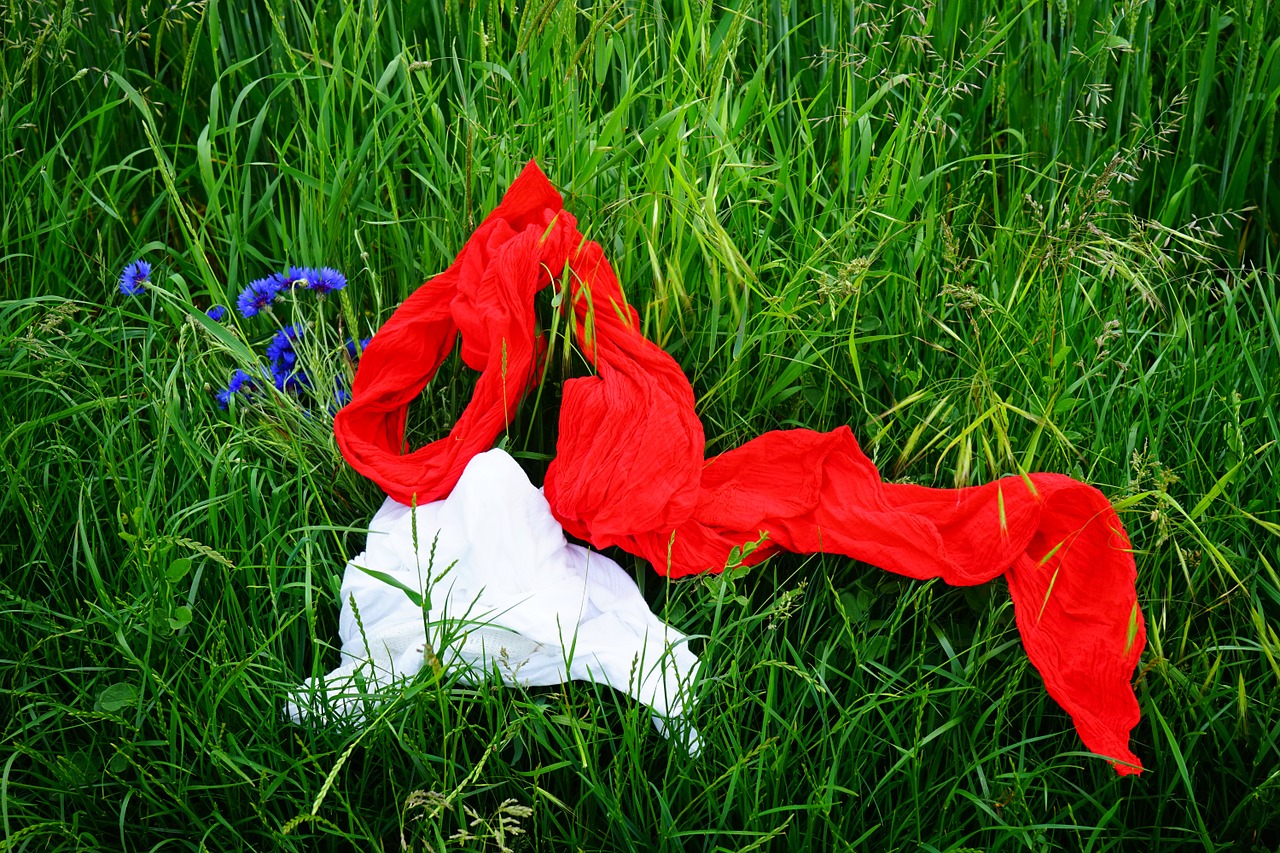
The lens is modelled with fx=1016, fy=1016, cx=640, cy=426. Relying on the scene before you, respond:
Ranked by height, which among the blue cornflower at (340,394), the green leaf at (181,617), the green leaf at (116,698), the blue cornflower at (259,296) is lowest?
the green leaf at (116,698)

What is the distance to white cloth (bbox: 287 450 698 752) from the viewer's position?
4.93 ft

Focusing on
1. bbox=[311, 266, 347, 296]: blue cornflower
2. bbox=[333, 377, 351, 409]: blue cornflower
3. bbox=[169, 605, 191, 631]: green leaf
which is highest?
bbox=[311, 266, 347, 296]: blue cornflower

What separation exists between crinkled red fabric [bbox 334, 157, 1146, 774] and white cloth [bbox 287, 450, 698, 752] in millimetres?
69

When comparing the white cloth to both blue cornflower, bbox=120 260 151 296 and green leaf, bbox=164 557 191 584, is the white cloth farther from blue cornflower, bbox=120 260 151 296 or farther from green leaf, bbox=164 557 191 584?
blue cornflower, bbox=120 260 151 296

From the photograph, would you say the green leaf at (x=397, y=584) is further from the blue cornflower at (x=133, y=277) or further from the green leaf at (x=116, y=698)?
the blue cornflower at (x=133, y=277)

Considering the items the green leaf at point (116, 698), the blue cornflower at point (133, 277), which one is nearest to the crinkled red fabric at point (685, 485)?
the green leaf at point (116, 698)

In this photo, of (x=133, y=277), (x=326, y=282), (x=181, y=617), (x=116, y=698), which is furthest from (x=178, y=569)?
(x=133, y=277)

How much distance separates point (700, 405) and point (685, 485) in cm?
26

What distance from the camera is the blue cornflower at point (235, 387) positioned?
6.09 feet

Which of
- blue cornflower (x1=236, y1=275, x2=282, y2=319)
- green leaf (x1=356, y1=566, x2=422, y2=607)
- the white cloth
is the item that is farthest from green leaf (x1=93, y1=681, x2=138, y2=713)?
blue cornflower (x1=236, y1=275, x2=282, y2=319)

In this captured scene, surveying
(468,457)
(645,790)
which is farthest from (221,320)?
(645,790)

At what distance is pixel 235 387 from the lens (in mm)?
1854

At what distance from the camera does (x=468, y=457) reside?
66.1 inches

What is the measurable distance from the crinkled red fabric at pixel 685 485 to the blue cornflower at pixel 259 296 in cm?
33
